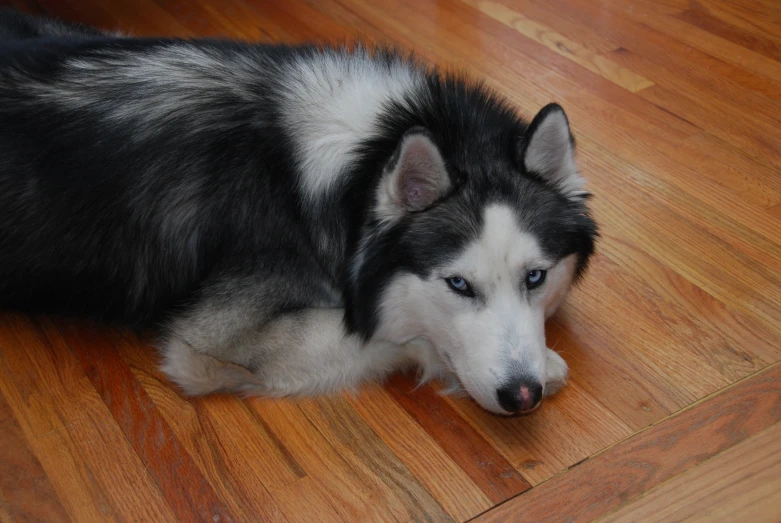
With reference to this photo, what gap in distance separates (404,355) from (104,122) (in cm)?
115

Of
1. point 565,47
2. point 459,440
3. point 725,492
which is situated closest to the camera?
point 725,492

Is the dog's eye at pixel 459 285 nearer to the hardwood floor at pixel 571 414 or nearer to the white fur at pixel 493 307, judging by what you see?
the white fur at pixel 493 307

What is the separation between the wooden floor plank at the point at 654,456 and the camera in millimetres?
2186

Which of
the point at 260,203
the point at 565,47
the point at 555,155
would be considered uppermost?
the point at 555,155

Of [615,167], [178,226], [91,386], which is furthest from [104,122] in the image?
[615,167]

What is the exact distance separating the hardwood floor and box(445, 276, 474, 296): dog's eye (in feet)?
1.45

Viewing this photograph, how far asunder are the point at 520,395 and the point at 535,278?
1.06 ft

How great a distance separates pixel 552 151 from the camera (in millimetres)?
2340

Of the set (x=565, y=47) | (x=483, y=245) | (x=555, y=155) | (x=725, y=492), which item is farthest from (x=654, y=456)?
(x=565, y=47)

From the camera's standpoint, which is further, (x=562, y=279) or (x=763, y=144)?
(x=763, y=144)

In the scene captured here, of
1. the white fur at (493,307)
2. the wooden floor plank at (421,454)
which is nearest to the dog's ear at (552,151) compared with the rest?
the white fur at (493,307)

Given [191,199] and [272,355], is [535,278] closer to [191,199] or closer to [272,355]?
[272,355]

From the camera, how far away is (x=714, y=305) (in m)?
2.80

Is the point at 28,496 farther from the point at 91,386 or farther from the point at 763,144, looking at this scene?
the point at 763,144
